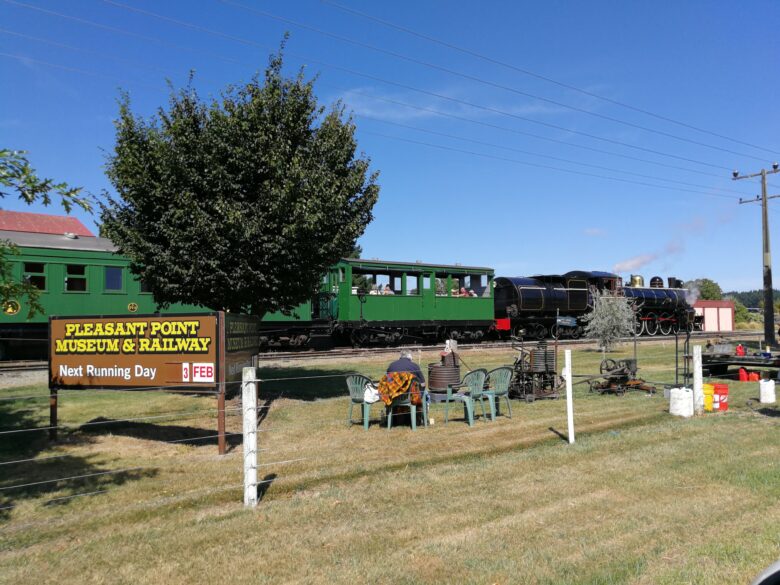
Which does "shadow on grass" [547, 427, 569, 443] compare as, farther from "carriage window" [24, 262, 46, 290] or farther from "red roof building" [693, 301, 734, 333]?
"red roof building" [693, 301, 734, 333]

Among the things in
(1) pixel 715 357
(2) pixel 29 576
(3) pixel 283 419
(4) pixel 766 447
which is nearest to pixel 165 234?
(3) pixel 283 419

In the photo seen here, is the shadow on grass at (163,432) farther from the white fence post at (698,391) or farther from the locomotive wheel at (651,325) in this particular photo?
the locomotive wheel at (651,325)

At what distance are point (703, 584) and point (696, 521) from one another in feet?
4.04

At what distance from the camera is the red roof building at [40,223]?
46844 millimetres

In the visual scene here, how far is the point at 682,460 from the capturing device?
667 centimetres

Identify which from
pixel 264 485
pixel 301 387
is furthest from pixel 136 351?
pixel 301 387

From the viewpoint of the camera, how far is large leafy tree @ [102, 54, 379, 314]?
33.9 ft

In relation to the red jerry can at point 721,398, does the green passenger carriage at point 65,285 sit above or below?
above

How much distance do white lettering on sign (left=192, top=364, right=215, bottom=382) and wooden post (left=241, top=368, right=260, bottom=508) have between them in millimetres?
2322

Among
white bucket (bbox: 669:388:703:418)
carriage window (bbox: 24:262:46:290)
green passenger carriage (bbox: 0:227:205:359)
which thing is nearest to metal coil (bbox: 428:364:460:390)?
white bucket (bbox: 669:388:703:418)

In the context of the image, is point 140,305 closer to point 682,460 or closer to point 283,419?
point 283,419

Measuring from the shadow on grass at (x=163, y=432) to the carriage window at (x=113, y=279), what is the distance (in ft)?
33.8

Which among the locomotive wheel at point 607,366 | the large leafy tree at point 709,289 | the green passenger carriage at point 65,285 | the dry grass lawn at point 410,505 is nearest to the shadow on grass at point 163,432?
the dry grass lawn at point 410,505

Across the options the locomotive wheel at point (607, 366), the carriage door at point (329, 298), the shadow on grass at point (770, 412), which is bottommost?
the shadow on grass at point (770, 412)
